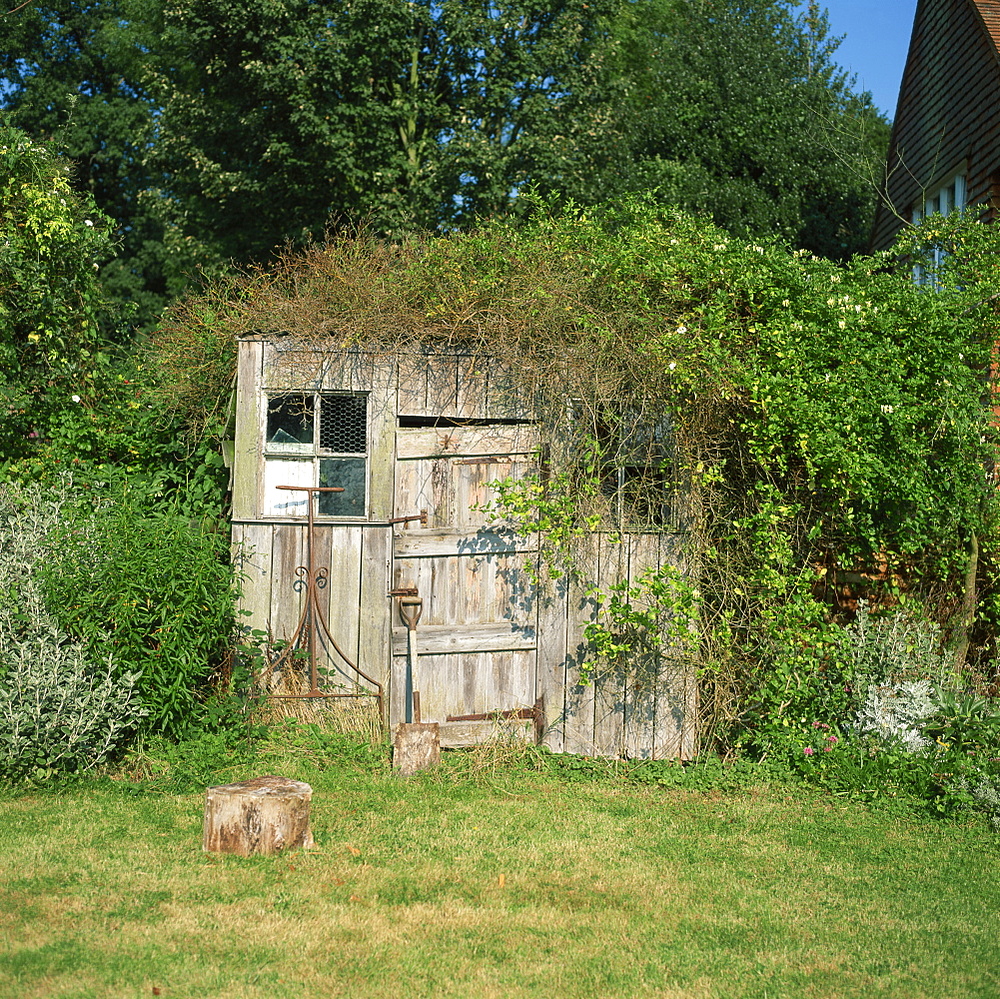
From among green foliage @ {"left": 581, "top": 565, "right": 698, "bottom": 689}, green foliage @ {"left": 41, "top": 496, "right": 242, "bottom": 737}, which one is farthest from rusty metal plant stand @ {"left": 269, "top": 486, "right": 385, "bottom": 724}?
green foliage @ {"left": 581, "top": 565, "right": 698, "bottom": 689}

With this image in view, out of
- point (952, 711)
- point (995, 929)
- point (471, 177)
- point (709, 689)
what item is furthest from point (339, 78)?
point (995, 929)

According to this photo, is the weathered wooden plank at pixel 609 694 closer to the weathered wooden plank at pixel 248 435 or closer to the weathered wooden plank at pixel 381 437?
the weathered wooden plank at pixel 381 437

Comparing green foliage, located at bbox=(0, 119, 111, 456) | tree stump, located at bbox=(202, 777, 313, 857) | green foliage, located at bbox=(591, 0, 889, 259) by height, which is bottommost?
tree stump, located at bbox=(202, 777, 313, 857)

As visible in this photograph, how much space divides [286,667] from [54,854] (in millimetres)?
2289

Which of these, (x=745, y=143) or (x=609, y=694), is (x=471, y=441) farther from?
(x=745, y=143)

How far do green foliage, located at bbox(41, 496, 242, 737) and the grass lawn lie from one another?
26.9 inches

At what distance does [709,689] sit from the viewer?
681 cm

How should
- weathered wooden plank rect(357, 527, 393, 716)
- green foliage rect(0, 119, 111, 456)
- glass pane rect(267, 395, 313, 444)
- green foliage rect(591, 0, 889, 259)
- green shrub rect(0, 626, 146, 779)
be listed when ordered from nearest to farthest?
green shrub rect(0, 626, 146, 779) < weathered wooden plank rect(357, 527, 393, 716) < glass pane rect(267, 395, 313, 444) < green foliage rect(0, 119, 111, 456) < green foliage rect(591, 0, 889, 259)

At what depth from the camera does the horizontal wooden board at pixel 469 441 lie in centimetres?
693

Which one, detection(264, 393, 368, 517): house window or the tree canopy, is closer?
detection(264, 393, 368, 517): house window

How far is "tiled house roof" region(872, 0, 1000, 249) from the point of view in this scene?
1025 cm

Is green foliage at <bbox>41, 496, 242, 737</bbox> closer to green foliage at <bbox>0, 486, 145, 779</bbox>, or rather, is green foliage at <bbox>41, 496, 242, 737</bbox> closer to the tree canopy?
green foliage at <bbox>0, 486, 145, 779</bbox>

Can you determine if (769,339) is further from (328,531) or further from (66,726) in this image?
(66,726)

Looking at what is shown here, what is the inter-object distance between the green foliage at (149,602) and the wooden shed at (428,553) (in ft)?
1.99
